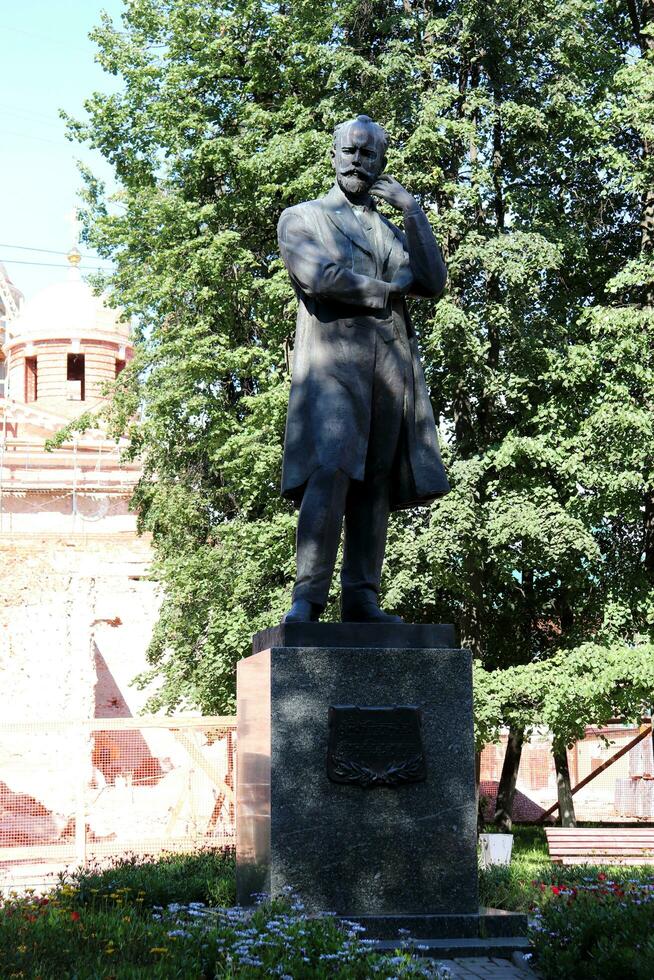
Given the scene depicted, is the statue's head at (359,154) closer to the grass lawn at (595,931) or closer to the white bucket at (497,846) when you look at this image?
the grass lawn at (595,931)

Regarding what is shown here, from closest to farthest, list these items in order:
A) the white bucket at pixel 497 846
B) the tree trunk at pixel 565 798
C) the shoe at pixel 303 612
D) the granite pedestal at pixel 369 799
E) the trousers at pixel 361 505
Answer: the granite pedestal at pixel 369 799
the shoe at pixel 303 612
the trousers at pixel 361 505
the white bucket at pixel 497 846
the tree trunk at pixel 565 798

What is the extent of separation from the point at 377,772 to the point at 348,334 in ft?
6.59

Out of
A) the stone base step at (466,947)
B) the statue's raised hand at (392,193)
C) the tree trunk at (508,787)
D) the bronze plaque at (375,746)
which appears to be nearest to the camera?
the stone base step at (466,947)

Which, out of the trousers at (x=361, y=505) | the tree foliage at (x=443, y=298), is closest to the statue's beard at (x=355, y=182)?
the trousers at (x=361, y=505)

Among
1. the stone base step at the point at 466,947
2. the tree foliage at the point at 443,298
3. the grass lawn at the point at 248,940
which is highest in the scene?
the tree foliage at the point at 443,298

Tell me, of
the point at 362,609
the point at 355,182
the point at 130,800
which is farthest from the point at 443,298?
the point at 362,609

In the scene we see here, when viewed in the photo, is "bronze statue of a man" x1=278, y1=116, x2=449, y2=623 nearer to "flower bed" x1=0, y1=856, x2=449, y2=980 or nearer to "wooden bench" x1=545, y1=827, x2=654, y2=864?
"flower bed" x1=0, y1=856, x2=449, y2=980

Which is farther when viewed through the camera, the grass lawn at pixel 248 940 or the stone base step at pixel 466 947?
the stone base step at pixel 466 947

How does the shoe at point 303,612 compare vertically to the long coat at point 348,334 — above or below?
below

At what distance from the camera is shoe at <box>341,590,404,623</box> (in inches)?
242

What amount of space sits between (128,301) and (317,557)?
15.3 metres

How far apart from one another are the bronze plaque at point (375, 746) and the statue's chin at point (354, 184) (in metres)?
2.47

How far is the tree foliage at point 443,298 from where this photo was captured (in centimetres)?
1684

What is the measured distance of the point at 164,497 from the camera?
20641mm
